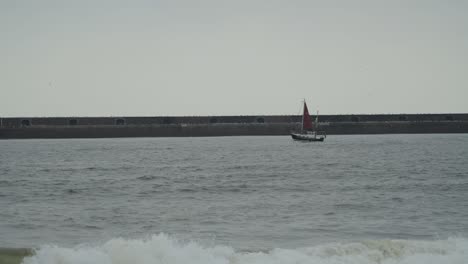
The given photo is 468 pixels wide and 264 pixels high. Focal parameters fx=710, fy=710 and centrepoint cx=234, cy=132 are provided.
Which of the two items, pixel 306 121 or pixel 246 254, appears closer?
pixel 246 254

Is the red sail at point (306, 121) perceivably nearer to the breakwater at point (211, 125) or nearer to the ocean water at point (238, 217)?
the breakwater at point (211, 125)

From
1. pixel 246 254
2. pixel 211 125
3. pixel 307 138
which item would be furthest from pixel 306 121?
pixel 246 254

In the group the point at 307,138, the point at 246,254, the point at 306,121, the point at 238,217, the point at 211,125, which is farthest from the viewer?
the point at 211,125

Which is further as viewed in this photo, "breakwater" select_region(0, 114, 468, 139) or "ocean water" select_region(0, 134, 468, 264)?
"breakwater" select_region(0, 114, 468, 139)

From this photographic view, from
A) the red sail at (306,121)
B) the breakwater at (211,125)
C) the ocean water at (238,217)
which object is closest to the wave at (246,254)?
the ocean water at (238,217)

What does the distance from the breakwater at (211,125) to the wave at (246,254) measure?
99.0m

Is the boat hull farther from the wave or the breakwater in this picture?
the wave

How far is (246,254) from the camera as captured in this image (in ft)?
43.5

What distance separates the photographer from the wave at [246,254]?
12430mm

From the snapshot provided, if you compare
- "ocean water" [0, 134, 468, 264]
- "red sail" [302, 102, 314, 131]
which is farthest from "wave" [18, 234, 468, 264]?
"red sail" [302, 102, 314, 131]

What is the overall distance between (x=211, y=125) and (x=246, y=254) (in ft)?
331

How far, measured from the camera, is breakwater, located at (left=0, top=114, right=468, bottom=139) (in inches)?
4444

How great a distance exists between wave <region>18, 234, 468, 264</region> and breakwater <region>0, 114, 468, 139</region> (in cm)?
9901

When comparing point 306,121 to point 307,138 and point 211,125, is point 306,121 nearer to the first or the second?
point 307,138
